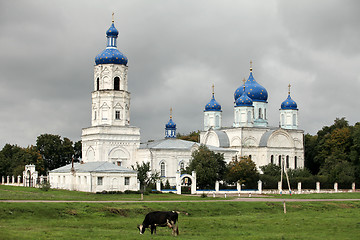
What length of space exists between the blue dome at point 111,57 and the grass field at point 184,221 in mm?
31113

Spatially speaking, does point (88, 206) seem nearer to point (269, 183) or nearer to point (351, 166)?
point (269, 183)

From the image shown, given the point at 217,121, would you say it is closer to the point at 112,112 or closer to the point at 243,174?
the point at 243,174

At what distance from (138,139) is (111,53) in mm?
9766

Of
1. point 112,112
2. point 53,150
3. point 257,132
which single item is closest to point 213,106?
point 257,132

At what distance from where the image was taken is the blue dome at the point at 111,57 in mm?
65438

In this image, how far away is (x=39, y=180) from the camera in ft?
226

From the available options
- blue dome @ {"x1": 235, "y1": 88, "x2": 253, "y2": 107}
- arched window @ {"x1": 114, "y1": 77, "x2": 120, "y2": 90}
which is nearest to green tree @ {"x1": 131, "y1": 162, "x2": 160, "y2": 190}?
arched window @ {"x1": 114, "y1": 77, "x2": 120, "y2": 90}

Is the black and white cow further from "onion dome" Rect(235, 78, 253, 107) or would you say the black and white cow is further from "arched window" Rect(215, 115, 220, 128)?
"arched window" Rect(215, 115, 220, 128)

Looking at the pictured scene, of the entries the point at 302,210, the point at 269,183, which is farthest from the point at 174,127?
the point at 302,210

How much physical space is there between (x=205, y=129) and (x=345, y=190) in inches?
835

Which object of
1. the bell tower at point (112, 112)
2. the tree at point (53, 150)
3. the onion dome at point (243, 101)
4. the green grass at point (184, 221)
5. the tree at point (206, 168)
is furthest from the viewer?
the tree at point (53, 150)

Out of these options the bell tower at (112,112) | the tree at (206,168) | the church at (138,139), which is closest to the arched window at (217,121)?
the church at (138,139)

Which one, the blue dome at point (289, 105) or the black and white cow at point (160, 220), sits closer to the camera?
the black and white cow at point (160, 220)

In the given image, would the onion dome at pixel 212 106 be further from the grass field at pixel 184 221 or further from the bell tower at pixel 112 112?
the grass field at pixel 184 221
